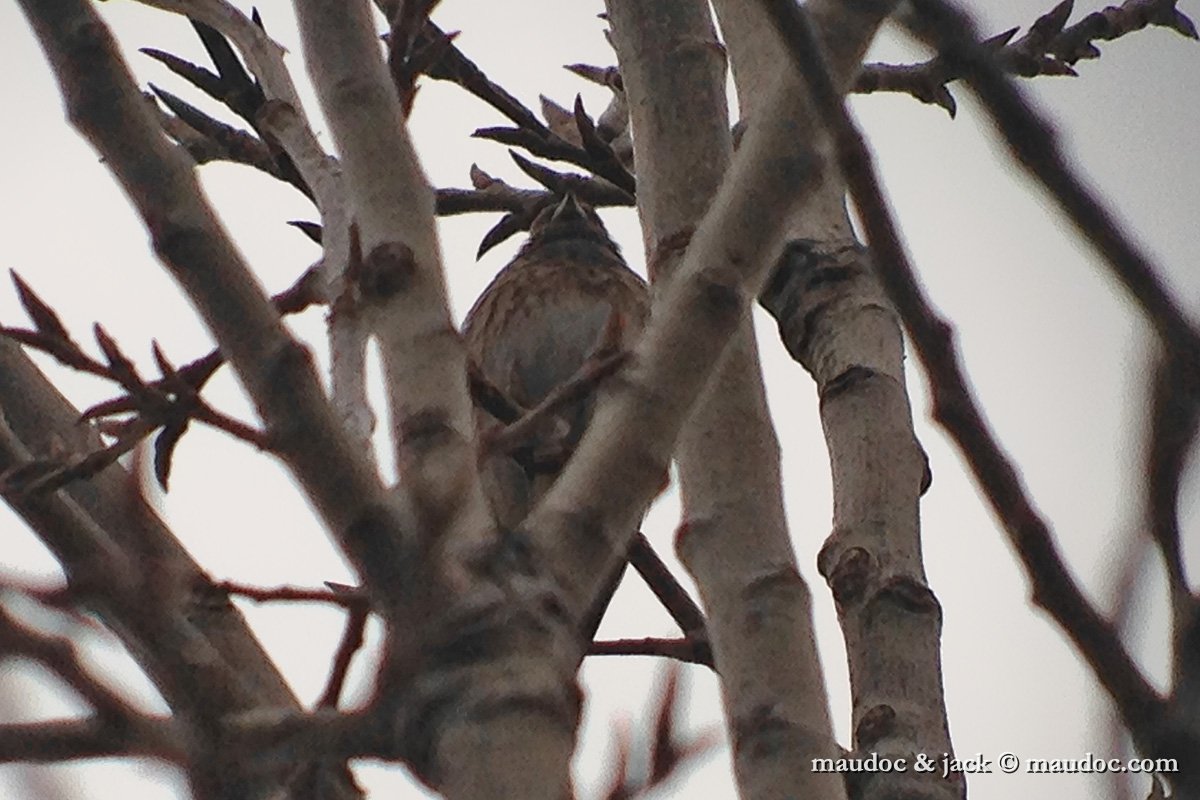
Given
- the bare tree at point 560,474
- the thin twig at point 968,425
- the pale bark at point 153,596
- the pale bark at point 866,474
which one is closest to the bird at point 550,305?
the pale bark at point 866,474

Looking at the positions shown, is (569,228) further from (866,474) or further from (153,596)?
(153,596)

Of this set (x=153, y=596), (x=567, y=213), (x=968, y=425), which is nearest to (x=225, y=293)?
(x=153, y=596)

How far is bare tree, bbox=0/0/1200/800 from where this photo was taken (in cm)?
120

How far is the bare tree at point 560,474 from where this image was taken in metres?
1.20

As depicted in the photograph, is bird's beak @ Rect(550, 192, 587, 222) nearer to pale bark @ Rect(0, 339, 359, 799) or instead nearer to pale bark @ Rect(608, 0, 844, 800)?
pale bark @ Rect(608, 0, 844, 800)

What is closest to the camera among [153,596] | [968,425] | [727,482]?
[968,425]

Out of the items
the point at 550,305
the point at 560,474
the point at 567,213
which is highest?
the point at 567,213

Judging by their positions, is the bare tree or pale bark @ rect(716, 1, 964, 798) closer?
the bare tree

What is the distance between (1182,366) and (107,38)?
963 mm

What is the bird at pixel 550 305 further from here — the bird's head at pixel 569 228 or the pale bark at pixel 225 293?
the pale bark at pixel 225 293

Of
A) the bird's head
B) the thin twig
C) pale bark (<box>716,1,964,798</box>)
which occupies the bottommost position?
the thin twig

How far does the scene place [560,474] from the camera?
189cm

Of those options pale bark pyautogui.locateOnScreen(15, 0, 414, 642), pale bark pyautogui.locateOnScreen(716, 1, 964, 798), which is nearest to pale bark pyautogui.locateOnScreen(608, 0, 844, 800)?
pale bark pyautogui.locateOnScreen(716, 1, 964, 798)

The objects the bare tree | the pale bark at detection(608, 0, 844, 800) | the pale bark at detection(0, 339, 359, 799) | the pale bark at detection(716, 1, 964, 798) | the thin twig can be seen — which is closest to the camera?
the thin twig
